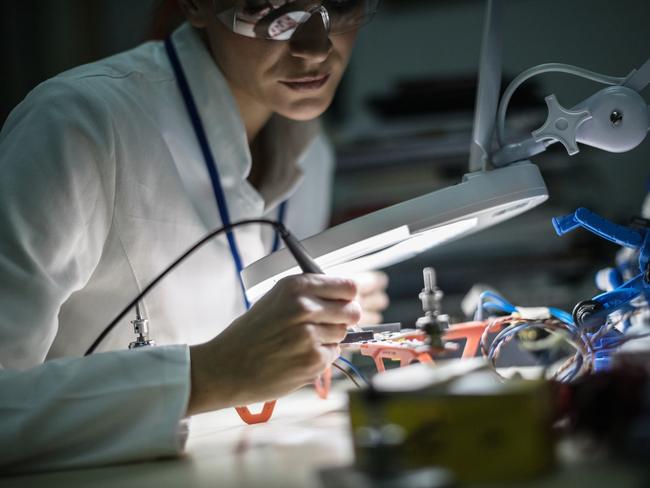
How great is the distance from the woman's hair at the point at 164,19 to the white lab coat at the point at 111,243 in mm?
190

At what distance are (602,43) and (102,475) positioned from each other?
1.07m

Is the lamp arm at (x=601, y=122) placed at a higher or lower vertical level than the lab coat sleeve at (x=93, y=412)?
higher

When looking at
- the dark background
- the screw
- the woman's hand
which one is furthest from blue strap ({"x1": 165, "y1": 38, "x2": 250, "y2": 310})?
the dark background

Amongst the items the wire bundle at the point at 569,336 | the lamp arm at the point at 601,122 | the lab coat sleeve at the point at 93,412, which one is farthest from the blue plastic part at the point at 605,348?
the lab coat sleeve at the point at 93,412

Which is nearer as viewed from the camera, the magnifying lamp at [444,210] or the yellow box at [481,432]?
the yellow box at [481,432]

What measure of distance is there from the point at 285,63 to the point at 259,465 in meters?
0.67

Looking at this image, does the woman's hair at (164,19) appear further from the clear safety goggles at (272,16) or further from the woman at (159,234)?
the clear safety goggles at (272,16)

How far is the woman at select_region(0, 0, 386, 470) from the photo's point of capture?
77cm

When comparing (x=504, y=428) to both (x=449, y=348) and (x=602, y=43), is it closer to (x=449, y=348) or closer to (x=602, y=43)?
(x=449, y=348)

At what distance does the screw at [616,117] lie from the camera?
0.86 metres

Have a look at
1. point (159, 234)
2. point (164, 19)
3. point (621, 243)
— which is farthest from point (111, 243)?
point (621, 243)

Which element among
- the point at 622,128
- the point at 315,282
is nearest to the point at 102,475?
the point at 315,282

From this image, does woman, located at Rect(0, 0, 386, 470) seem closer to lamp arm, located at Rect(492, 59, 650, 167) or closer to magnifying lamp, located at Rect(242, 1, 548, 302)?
magnifying lamp, located at Rect(242, 1, 548, 302)

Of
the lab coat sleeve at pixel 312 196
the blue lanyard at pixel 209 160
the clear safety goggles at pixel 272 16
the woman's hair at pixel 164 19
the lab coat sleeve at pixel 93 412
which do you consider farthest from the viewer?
the lab coat sleeve at pixel 312 196
